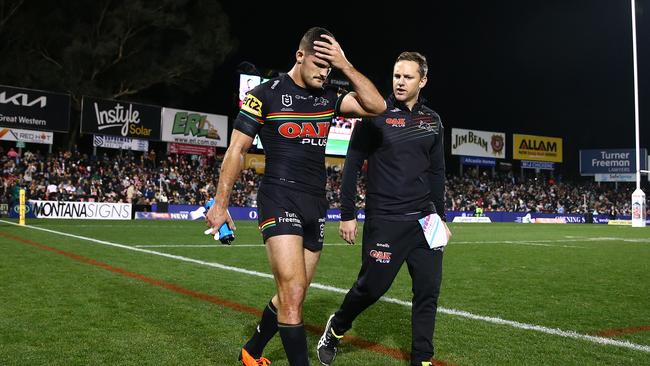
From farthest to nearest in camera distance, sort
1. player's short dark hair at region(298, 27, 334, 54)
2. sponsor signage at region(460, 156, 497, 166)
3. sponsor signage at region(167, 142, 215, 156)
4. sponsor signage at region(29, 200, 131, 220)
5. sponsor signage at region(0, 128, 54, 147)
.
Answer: sponsor signage at region(460, 156, 497, 166) < sponsor signage at region(167, 142, 215, 156) < sponsor signage at region(0, 128, 54, 147) < sponsor signage at region(29, 200, 131, 220) < player's short dark hair at region(298, 27, 334, 54)

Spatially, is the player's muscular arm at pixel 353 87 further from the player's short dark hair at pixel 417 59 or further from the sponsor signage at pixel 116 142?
the sponsor signage at pixel 116 142

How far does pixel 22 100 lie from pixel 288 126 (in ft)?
117

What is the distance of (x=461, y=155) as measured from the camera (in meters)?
56.6

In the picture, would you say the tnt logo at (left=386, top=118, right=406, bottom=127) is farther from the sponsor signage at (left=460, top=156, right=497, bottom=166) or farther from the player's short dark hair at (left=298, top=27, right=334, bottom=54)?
the sponsor signage at (left=460, top=156, right=497, bottom=166)

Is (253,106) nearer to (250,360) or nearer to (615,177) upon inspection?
(250,360)

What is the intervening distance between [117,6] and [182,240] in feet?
109

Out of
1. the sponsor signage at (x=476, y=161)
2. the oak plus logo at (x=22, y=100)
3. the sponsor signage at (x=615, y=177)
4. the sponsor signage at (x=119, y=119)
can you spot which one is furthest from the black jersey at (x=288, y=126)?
the sponsor signage at (x=615, y=177)

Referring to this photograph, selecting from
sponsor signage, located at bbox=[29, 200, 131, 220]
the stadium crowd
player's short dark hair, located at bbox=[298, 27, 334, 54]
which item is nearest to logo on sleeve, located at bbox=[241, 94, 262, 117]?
player's short dark hair, located at bbox=[298, 27, 334, 54]

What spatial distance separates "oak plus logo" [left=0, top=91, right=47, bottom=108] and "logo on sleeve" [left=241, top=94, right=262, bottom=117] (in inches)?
1396

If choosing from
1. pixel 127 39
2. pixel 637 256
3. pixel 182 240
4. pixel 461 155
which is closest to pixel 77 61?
pixel 127 39

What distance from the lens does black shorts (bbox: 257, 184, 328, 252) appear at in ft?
11.8

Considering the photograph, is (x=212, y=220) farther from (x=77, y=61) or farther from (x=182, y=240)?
(x=77, y=61)

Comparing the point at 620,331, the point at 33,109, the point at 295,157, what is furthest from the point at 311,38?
the point at 33,109

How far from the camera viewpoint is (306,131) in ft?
12.3
